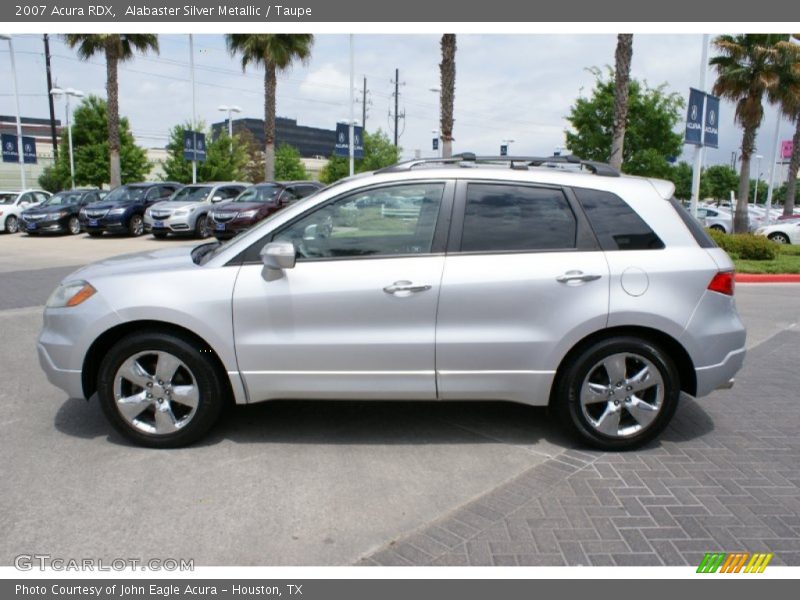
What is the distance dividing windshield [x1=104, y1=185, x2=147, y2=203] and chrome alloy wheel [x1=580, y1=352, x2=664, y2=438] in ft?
70.1

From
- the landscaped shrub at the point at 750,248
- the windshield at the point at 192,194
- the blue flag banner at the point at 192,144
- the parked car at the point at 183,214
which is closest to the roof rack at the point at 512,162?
the landscaped shrub at the point at 750,248

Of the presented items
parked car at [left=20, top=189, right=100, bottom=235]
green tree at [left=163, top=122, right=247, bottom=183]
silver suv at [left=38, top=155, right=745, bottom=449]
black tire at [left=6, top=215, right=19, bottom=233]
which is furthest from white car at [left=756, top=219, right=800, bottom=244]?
green tree at [left=163, top=122, right=247, bottom=183]

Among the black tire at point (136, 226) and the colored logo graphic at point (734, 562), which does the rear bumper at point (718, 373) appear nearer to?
the colored logo graphic at point (734, 562)

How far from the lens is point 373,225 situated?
428 cm

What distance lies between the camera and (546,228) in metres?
4.25

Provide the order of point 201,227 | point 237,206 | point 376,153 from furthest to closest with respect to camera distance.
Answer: point 376,153
point 201,227
point 237,206

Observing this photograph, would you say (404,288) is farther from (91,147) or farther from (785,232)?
(91,147)

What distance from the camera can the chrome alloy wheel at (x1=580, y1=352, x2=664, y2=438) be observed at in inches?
165

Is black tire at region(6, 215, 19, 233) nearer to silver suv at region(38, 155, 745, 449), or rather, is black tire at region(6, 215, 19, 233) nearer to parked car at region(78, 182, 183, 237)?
parked car at region(78, 182, 183, 237)

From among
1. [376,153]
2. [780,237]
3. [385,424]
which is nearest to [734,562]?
[385,424]

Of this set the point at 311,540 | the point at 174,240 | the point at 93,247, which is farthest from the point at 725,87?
the point at 311,540

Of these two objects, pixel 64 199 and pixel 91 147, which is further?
pixel 91 147

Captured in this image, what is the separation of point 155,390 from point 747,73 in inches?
1175

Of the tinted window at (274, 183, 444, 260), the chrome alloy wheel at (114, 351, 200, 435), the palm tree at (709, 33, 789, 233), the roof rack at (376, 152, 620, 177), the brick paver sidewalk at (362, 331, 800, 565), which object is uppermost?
the palm tree at (709, 33, 789, 233)
